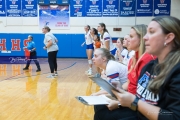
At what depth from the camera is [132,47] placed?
2447 millimetres

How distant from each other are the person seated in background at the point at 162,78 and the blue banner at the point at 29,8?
1188 centimetres

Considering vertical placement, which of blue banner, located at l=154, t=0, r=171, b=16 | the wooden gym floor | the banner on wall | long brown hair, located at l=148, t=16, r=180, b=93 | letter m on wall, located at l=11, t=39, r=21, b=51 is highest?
blue banner, located at l=154, t=0, r=171, b=16

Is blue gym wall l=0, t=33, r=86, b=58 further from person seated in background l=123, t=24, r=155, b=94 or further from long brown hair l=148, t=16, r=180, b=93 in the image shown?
long brown hair l=148, t=16, r=180, b=93

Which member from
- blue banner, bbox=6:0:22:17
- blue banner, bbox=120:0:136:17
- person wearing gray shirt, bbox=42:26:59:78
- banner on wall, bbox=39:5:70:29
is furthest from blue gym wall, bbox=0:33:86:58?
person wearing gray shirt, bbox=42:26:59:78

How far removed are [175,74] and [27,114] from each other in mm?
3096

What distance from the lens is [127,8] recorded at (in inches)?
484

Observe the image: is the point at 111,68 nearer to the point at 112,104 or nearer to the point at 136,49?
the point at 136,49

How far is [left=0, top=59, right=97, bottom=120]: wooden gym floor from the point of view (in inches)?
154

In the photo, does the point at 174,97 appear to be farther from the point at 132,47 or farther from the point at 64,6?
the point at 64,6

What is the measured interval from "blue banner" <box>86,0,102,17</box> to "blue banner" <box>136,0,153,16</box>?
1.97 m

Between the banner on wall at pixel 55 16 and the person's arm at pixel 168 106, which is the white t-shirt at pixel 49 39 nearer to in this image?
the banner on wall at pixel 55 16

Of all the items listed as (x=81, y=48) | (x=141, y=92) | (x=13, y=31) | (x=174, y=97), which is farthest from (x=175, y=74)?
(x=13, y=31)

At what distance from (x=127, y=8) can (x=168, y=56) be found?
36.8ft

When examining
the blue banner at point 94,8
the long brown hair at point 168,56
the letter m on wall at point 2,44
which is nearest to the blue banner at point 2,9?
the letter m on wall at point 2,44
